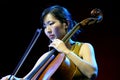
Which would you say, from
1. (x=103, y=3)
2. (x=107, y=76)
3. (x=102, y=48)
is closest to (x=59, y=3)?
(x=103, y=3)

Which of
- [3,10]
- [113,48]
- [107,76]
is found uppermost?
[3,10]

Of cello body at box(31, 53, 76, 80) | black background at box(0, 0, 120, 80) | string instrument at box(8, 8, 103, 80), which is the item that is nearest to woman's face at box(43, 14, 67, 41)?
string instrument at box(8, 8, 103, 80)

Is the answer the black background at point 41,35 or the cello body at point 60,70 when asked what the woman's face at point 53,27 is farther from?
the black background at point 41,35

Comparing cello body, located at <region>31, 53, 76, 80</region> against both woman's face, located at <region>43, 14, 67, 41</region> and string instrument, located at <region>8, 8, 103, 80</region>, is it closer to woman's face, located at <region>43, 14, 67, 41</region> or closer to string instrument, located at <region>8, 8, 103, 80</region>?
string instrument, located at <region>8, 8, 103, 80</region>

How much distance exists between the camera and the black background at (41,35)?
3148 millimetres

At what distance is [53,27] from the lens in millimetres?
2109

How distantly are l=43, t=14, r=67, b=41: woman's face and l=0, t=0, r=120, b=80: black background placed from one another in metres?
1.09

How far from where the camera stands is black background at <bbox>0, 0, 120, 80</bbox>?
315 centimetres

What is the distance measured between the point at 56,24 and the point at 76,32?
0.16 meters

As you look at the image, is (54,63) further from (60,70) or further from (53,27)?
(53,27)

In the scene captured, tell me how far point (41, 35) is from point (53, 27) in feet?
3.42

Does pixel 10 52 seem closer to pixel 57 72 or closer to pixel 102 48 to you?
pixel 102 48

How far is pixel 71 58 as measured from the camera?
1903 millimetres

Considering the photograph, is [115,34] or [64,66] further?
[115,34]
